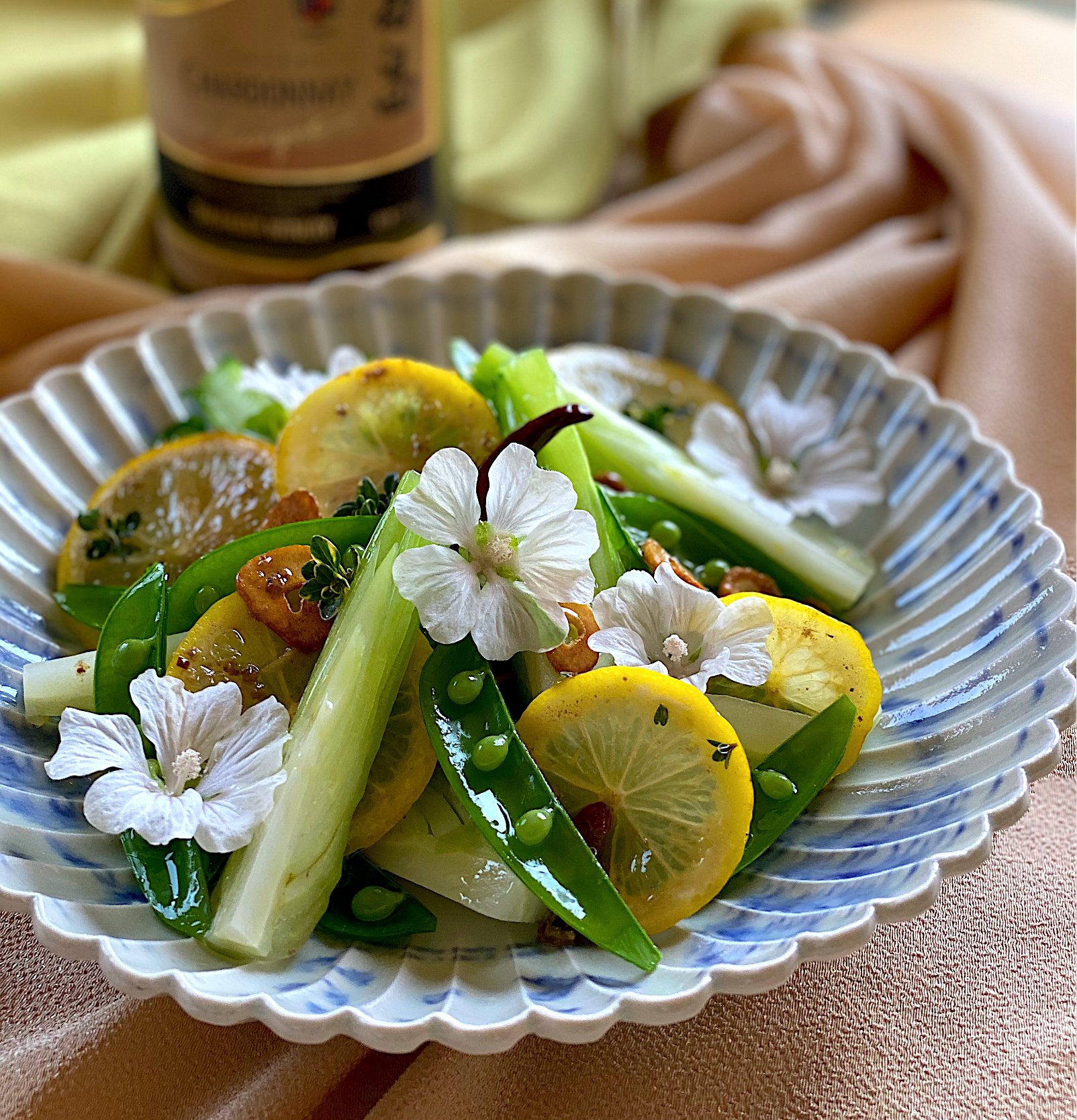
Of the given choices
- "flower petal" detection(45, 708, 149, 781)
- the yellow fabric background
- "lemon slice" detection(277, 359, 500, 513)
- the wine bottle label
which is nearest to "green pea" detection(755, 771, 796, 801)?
"lemon slice" detection(277, 359, 500, 513)

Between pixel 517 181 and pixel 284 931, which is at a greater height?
pixel 284 931

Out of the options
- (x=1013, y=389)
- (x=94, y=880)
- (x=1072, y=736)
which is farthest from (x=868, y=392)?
(x=94, y=880)

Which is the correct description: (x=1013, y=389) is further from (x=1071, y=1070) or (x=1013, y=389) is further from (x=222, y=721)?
(x=222, y=721)

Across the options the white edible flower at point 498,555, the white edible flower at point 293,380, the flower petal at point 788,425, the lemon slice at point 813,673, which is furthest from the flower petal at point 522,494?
the flower petal at point 788,425

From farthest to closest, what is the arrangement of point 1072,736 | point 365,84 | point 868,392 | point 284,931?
point 365,84
point 868,392
point 1072,736
point 284,931

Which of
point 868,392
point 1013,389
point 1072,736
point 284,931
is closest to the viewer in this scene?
point 284,931

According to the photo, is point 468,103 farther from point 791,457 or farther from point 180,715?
point 180,715

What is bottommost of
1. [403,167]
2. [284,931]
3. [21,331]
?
[21,331]
